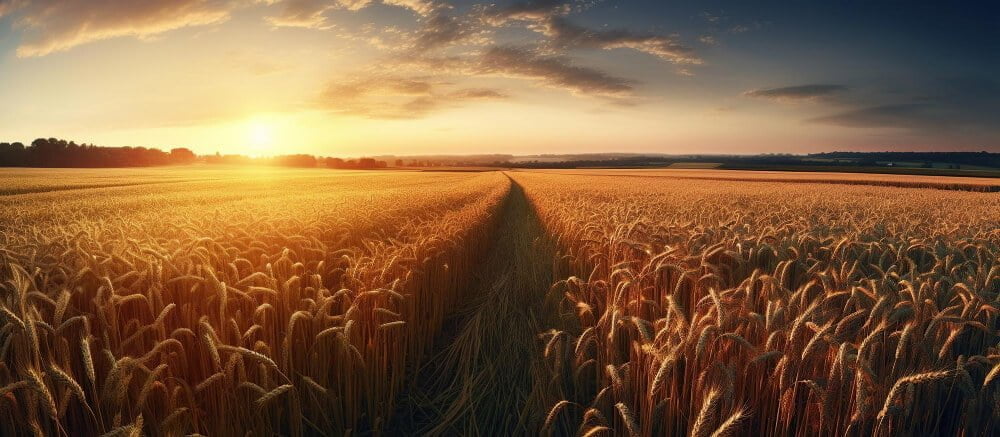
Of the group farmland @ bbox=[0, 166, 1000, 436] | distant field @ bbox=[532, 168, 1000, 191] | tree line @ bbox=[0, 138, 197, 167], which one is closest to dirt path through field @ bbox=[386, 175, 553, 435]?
farmland @ bbox=[0, 166, 1000, 436]

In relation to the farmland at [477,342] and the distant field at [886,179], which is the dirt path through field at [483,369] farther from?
the distant field at [886,179]

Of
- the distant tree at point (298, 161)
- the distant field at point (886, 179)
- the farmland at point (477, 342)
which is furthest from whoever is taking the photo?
the distant tree at point (298, 161)

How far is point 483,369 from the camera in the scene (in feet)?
13.8

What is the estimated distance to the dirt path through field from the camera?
3.52 metres

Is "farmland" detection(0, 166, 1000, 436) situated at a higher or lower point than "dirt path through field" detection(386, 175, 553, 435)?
higher

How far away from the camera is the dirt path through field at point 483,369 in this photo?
3.52 m

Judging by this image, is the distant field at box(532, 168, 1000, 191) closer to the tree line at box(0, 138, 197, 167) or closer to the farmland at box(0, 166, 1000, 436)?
the farmland at box(0, 166, 1000, 436)

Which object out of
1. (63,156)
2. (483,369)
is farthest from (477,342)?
(63,156)

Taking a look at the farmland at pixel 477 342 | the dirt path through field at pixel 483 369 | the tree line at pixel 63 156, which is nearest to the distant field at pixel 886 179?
the farmland at pixel 477 342

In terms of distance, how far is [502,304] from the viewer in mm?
5977

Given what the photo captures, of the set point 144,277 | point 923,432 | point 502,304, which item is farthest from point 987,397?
point 144,277

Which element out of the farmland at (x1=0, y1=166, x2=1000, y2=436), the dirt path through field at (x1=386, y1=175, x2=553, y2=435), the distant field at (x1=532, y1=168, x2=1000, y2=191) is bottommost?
the dirt path through field at (x1=386, y1=175, x2=553, y2=435)

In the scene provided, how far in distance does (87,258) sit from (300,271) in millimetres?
1521

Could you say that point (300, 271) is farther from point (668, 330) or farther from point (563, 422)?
point (668, 330)
